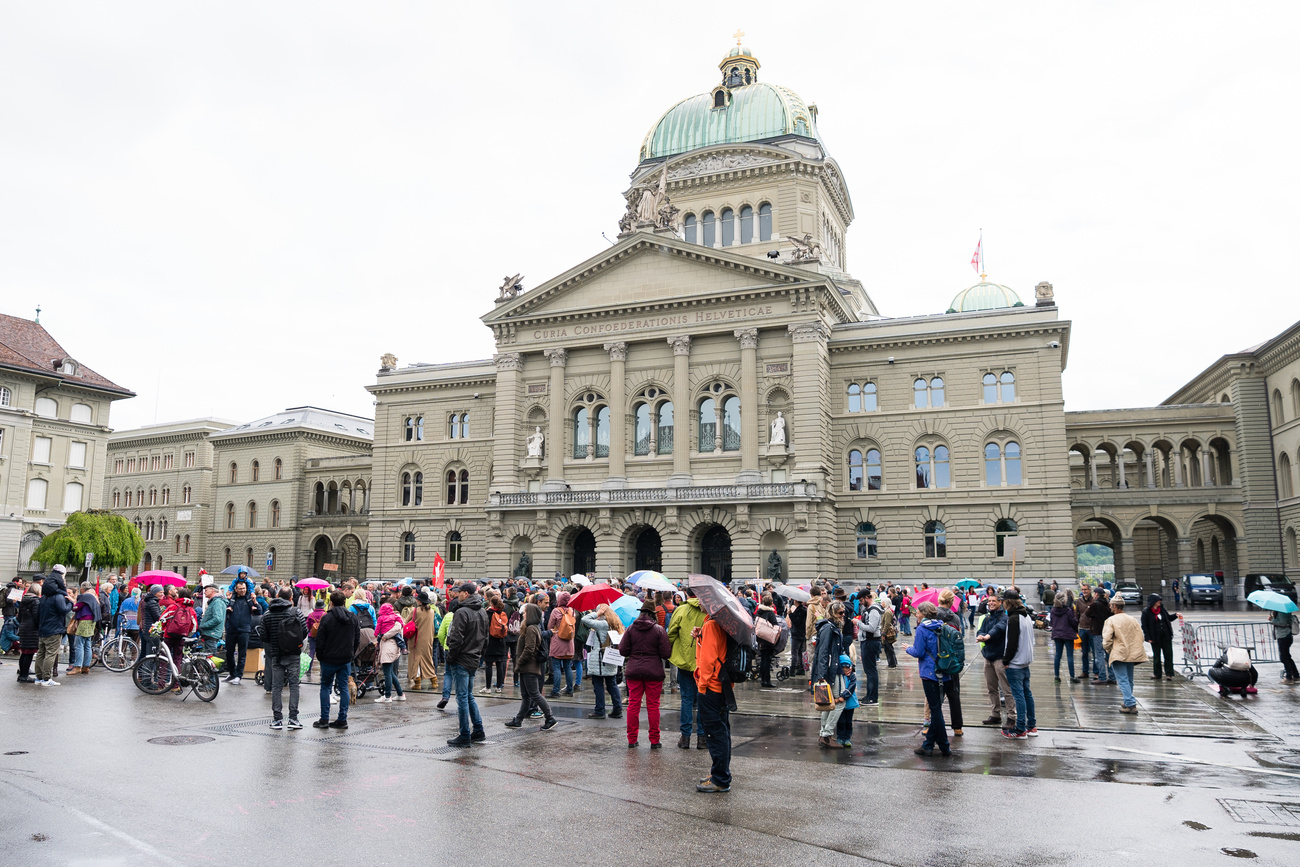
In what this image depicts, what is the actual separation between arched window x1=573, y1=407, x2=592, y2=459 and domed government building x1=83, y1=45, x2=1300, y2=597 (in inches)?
3.3

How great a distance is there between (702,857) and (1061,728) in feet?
28.7

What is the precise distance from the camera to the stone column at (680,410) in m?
47.8

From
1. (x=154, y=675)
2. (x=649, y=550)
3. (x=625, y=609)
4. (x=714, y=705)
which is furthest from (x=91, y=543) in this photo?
(x=714, y=705)

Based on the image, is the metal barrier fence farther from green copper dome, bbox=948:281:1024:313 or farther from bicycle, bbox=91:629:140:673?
green copper dome, bbox=948:281:1024:313

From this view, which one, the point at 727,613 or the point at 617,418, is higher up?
the point at 617,418

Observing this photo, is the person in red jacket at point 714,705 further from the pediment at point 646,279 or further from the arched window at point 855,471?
the arched window at point 855,471

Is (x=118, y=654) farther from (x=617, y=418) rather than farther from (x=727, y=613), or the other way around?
(x=617, y=418)

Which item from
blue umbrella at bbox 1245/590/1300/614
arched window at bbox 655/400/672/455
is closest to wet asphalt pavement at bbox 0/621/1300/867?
blue umbrella at bbox 1245/590/1300/614

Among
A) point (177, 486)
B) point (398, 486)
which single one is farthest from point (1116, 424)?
point (177, 486)

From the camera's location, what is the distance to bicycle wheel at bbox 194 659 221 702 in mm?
17172

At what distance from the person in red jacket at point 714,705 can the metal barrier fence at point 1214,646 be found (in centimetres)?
1278

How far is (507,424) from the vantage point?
5203 cm

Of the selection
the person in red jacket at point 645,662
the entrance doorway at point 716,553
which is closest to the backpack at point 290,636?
the person in red jacket at point 645,662

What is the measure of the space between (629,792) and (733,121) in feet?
187
